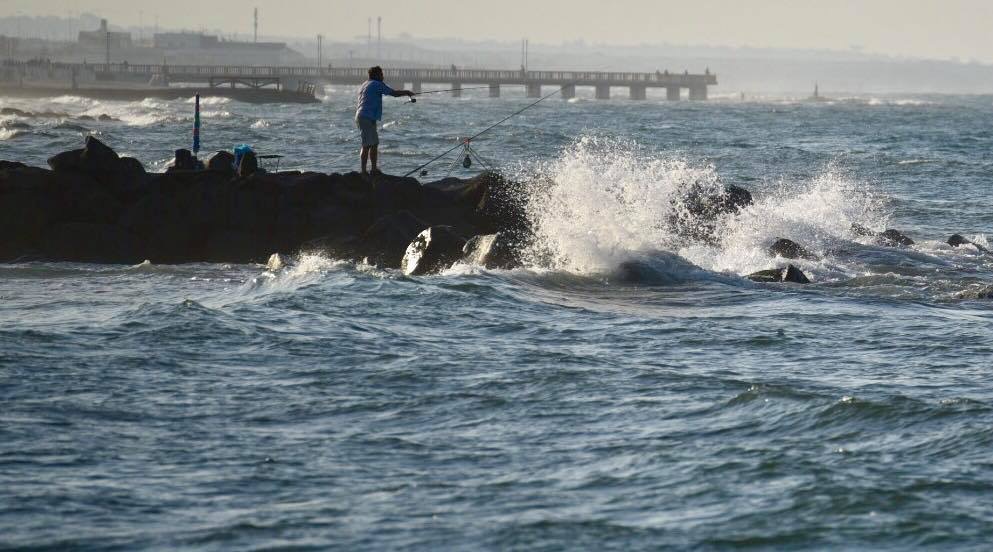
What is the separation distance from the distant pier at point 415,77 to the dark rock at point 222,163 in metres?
102

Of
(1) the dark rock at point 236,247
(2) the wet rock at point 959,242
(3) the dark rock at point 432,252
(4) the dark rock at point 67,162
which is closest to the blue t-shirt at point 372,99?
(3) the dark rock at point 432,252

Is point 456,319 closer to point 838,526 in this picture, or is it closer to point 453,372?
point 453,372

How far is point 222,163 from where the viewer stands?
18953 mm

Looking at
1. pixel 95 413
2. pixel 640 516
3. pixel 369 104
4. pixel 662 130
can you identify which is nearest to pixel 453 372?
pixel 95 413

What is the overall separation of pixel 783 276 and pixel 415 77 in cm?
12443

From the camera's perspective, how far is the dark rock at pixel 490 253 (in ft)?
52.4

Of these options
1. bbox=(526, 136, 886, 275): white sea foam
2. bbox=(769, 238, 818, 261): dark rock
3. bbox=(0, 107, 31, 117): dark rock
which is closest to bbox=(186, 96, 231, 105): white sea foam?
bbox=(0, 107, 31, 117): dark rock

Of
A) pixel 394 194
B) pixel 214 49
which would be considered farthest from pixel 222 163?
pixel 214 49

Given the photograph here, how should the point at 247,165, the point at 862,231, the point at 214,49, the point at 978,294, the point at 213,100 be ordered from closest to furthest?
the point at 978,294
the point at 247,165
the point at 862,231
the point at 213,100
the point at 214,49

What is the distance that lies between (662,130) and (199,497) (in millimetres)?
54488

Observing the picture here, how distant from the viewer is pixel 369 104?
677 inches

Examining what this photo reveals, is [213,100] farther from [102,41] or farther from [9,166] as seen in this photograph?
[102,41]

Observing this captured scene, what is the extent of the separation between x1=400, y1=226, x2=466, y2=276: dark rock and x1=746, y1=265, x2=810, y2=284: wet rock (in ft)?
11.6

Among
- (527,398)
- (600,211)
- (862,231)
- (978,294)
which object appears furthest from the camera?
(862,231)
